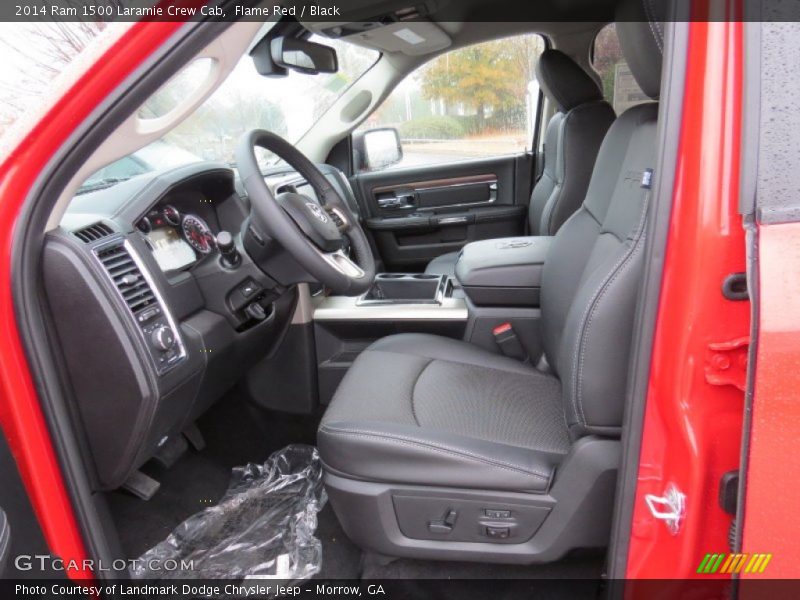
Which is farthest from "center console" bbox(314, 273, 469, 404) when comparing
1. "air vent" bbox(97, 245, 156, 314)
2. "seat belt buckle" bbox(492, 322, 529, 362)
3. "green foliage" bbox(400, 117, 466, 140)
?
"green foliage" bbox(400, 117, 466, 140)

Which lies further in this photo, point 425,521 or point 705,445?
point 425,521

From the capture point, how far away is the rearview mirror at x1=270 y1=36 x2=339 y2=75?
157cm

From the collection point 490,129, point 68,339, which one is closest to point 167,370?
point 68,339

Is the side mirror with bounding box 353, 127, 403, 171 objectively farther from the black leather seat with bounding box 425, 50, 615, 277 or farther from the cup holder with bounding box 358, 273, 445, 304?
the cup holder with bounding box 358, 273, 445, 304

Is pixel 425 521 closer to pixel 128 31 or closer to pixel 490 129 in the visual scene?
pixel 128 31

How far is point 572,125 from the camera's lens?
7.64 feet

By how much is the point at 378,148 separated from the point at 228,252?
1.63 metres

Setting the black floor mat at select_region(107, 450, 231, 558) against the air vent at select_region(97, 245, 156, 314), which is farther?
the black floor mat at select_region(107, 450, 231, 558)

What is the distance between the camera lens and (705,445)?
79 cm

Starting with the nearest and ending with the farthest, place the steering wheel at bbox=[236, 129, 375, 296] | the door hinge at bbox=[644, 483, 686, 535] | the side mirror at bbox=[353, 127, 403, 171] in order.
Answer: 1. the door hinge at bbox=[644, 483, 686, 535]
2. the steering wheel at bbox=[236, 129, 375, 296]
3. the side mirror at bbox=[353, 127, 403, 171]

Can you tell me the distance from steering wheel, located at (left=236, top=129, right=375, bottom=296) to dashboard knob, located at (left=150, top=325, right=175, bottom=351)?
0.30m

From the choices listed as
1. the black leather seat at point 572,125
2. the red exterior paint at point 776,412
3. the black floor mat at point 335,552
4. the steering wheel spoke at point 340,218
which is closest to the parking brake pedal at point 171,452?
the black floor mat at point 335,552

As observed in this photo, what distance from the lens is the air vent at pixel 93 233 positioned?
3.59 feet

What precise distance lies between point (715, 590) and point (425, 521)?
0.52 meters
